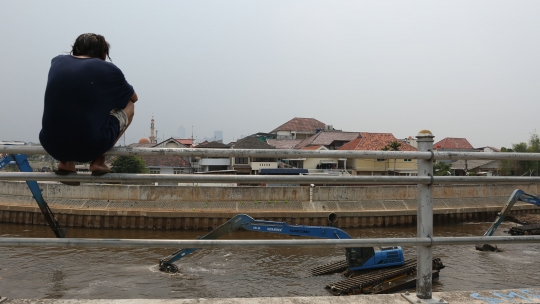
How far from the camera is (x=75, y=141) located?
1.92m

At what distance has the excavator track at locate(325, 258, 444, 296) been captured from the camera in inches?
344

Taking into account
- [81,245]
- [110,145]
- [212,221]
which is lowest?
[212,221]

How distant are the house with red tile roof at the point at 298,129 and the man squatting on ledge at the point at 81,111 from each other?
5901cm

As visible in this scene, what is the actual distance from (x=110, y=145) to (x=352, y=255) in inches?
355

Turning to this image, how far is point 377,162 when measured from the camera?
3662 cm

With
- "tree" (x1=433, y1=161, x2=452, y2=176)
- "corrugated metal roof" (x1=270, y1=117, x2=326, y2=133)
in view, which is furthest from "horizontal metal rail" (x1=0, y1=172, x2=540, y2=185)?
"corrugated metal roof" (x1=270, y1=117, x2=326, y2=133)

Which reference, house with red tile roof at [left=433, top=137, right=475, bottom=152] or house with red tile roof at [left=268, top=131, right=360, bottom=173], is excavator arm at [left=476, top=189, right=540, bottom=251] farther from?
Answer: house with red tile roof at [left=433, top=137, right=475, bottom=152]

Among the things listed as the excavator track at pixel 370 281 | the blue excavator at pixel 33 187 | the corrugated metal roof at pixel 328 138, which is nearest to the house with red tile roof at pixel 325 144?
the corrugated metal roof at pixel 328 138

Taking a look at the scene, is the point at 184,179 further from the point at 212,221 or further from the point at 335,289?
the point at 212,221

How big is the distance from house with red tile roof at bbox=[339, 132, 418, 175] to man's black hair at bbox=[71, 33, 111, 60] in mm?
32253

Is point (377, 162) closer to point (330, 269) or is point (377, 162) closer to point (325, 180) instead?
point (330, 269)

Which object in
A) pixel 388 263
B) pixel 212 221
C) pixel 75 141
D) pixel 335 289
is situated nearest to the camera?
pixel 75 141

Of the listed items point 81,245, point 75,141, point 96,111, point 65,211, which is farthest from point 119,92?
point 65,211

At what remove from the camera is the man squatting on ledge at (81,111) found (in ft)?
6.29
